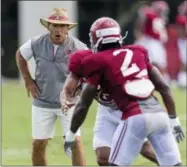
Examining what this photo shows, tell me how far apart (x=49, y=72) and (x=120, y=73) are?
209 cm

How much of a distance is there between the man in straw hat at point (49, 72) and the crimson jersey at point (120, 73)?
184 cm

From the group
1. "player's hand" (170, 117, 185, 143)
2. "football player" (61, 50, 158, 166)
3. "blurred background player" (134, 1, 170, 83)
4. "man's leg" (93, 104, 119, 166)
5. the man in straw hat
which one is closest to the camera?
"player's hand" (170, 117, 185, 143)

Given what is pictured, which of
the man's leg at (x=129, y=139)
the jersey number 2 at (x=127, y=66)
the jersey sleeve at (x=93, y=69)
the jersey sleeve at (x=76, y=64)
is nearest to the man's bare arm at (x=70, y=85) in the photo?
the jersey sleeve at (x=76, y=64)

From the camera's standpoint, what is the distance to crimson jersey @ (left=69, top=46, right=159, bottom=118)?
7949mm

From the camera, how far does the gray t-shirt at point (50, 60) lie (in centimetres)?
991

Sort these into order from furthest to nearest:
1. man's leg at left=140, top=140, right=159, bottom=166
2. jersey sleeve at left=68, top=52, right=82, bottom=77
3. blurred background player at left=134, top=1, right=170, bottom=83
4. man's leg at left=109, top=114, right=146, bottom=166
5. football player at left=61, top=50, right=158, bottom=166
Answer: blurred background player at left=134, top=1, right=170, bottom=83 < man's leg at left=140, top=140, right=159, bottom=166 < football player at left=61, top=50, right=158, bottom=166 < jersey sleeve at left=68, top=52, right=82, bottom=77 < man's leg at left=109, top=114, right=146, bottom=166

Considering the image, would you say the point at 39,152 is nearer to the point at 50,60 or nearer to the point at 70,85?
the point at 50,60

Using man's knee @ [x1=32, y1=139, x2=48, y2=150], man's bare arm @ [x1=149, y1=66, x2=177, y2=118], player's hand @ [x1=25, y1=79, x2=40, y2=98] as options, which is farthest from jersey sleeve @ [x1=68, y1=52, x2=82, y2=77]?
man's knee @ [x1=32, y1=139, x2=48, y2=150]

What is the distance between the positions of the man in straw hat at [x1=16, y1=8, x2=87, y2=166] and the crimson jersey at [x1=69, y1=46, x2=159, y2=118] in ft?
6.05

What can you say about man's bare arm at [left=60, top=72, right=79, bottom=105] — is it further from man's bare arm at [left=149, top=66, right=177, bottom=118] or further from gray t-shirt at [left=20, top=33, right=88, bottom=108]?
gray t-shirt at [left=20, top=33, right=88, bottom=108]

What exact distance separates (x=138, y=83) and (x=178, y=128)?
762 mm

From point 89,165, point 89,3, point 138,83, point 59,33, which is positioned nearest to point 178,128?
point 138,83

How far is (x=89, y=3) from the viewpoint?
25.8 metres

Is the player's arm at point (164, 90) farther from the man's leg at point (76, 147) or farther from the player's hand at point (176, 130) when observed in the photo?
the man's leg at point (76, 147)
